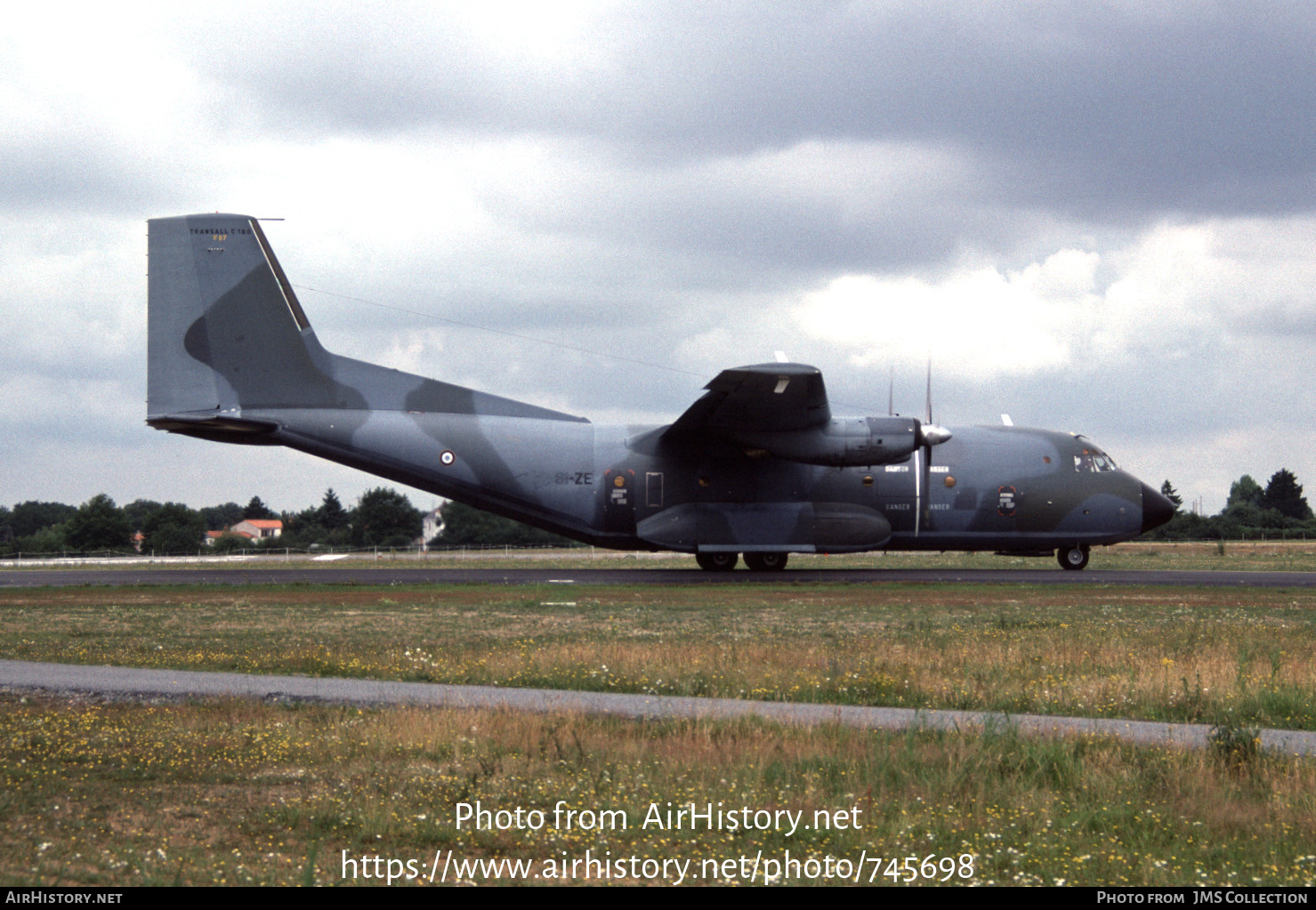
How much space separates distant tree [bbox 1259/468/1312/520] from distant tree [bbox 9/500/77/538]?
5923 inches

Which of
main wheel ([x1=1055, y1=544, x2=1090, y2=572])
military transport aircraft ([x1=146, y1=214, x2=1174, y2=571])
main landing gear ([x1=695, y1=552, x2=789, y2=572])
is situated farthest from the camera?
main wheel ([x1=1055, y1=544, x2=1090, y2=572])

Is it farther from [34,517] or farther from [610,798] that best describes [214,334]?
[34,517]

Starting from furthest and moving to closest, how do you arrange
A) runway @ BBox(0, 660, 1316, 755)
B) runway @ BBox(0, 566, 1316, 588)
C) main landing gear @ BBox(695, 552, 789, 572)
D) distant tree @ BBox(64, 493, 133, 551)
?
distant tree @ BBox(64, 493, 133, 551) < main landing gear @ BBox(695, 552, 789, 572) < runway @ BBox(0, 566, 1316, 588) < runway @ BBox(0, 660, 1316, 755)

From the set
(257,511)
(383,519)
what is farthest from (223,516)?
(383,519)

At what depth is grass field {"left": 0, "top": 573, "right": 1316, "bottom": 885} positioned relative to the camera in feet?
24.5

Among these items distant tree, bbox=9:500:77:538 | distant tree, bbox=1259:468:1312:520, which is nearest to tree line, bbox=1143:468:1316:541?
distant tree, bbox=1259:468:1312:520

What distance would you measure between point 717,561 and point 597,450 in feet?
18.9

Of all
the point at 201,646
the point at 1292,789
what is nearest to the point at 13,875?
the point at 1292,789

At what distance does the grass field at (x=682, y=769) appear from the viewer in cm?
746

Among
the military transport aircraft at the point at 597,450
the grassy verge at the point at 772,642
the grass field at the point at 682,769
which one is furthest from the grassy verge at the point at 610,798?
the military transport aircraft at the point at 597,450

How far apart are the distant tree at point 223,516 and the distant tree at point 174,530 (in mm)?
81466

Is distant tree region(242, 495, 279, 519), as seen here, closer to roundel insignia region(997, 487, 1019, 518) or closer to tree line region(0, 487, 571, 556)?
tree line region(0, 487, 571, 556)

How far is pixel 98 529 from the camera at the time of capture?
8319 centimetres

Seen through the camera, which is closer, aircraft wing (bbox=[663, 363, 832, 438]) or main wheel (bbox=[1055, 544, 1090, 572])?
aircraft wing (bbox=[663, 363, 832, 438])
